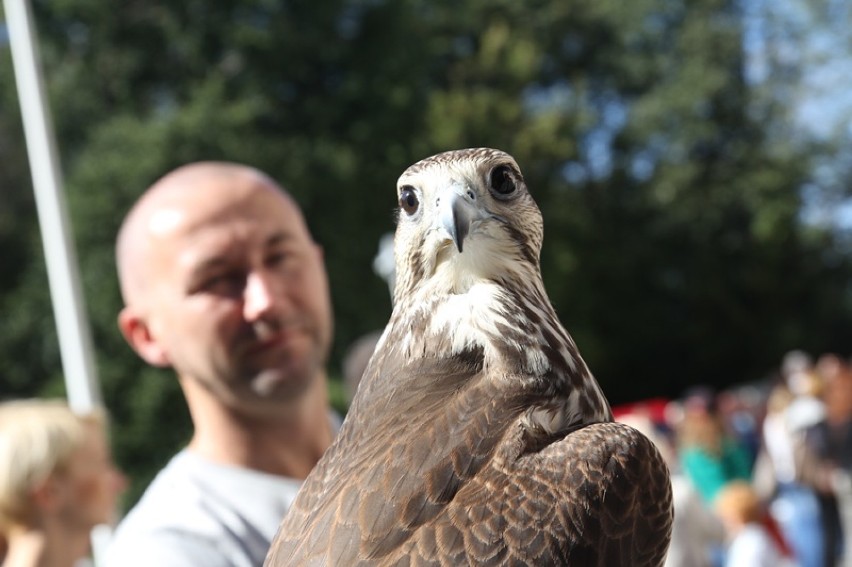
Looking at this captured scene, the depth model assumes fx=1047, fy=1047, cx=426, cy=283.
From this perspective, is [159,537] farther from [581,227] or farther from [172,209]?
[581,227]

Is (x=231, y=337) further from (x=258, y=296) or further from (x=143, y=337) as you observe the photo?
(x=143, y=337)

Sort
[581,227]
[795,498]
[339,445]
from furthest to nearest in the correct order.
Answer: [581,227], [795,498], [339,445]

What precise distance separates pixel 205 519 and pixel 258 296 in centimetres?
56

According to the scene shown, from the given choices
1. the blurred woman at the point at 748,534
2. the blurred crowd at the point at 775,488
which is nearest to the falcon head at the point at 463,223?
the blurred crowd at the point at 775,488

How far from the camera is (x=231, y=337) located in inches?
104

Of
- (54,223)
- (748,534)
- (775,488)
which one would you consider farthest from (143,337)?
(775,488)

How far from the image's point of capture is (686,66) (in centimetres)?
2964

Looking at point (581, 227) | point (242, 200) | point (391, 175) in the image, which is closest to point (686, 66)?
point (581, 227)

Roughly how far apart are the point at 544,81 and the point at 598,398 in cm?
2851

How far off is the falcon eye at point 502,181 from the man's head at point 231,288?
0.71m

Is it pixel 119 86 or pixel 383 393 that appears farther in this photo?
pixel 119 86

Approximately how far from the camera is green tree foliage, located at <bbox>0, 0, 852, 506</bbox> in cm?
→ 1914

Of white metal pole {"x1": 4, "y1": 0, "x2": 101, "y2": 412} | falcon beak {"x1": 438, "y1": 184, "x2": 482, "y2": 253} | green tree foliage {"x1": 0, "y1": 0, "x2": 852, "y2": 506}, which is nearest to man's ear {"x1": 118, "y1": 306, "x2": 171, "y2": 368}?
falcon beak {"x1": 438, "y1": 184, "x2": 482, "y2": 253}

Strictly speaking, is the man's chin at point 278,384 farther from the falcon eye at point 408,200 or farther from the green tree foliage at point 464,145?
the green tree foliage at point 464,145
